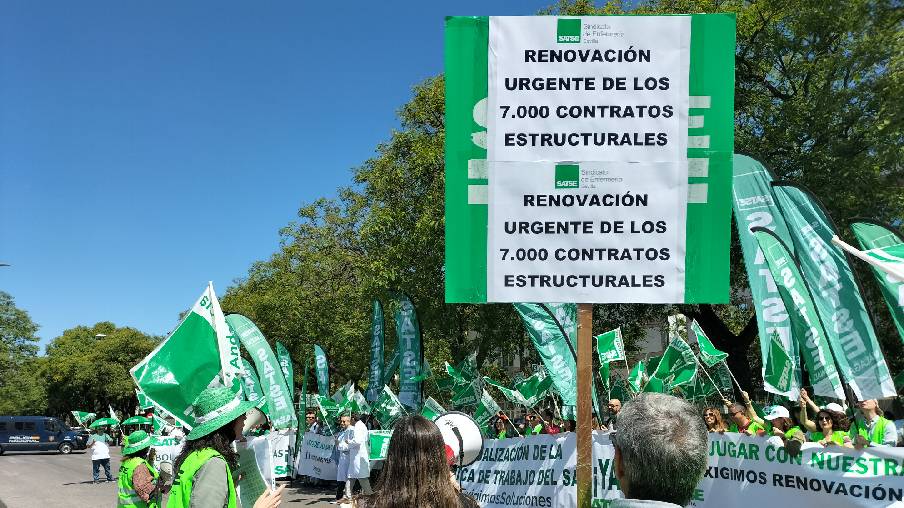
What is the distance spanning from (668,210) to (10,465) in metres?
31.6

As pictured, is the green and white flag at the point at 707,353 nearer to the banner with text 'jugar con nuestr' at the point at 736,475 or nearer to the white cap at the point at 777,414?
the white cap at the point at 777,414

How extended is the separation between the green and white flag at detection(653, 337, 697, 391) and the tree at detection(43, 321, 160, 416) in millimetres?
56745

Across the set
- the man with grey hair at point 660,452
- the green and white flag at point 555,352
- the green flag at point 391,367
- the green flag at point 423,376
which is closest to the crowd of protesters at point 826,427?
the green and white flag at point 555,352

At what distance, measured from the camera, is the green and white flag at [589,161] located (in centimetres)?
431

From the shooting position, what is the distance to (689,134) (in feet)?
14.2

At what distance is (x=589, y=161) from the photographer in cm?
434

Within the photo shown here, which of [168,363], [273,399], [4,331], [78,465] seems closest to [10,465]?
[78,465]

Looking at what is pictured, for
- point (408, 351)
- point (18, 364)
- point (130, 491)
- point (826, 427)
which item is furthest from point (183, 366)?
point (18, 364)

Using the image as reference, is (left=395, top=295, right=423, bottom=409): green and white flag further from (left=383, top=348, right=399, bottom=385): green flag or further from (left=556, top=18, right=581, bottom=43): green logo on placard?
(left=556, top=18, right=581, bottom=43): green logo on placard

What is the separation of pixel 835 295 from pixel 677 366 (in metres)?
2.60

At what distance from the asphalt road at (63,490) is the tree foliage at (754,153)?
4535mm

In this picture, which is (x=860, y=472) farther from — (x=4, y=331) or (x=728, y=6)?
(x=4, y=331)

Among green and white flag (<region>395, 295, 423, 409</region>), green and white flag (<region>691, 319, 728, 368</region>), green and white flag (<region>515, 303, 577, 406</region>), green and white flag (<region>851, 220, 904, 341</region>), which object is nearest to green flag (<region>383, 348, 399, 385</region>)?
green and white flag (<region>395, 295, 423, 409</region>)

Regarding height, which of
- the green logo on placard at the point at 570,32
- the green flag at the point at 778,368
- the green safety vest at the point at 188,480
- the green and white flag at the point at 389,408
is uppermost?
the green logo on placard at the point at 570,32
